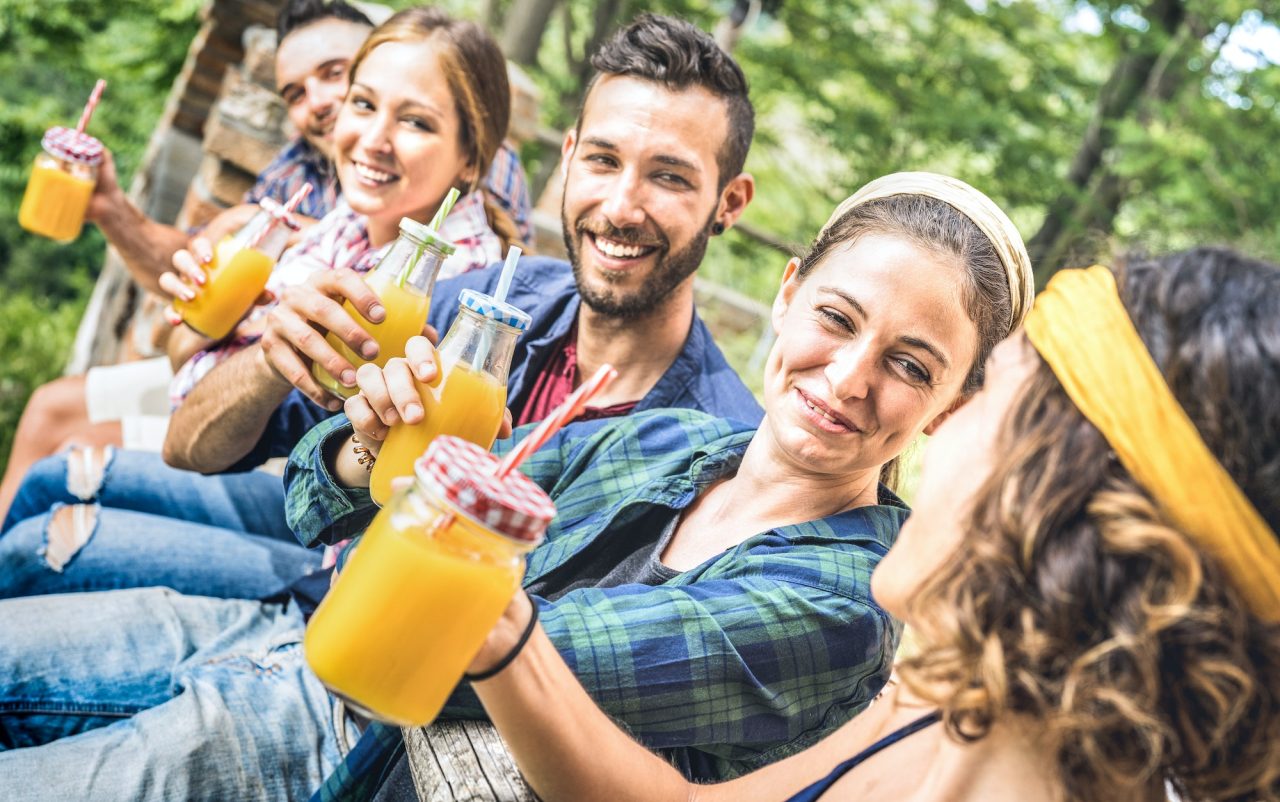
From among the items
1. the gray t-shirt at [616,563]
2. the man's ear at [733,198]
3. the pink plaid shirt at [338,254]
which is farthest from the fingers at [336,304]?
the man's ear at [733,198]

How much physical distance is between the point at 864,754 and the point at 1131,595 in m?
0.49

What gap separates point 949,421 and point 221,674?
5.14 feet

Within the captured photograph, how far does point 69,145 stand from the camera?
3.17 m

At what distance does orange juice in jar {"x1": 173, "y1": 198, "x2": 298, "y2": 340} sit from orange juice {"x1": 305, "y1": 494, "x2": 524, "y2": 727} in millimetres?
1583

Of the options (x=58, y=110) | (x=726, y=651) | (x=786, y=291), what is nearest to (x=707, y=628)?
(x=726, y=651)

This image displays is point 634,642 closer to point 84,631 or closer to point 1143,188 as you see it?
point 84,631

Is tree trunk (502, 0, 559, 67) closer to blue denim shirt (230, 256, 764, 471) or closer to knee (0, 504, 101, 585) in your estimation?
blue denim shirt (230, 256, 764, 471)

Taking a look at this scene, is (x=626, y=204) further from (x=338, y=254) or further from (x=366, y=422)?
(x=366, y=422)

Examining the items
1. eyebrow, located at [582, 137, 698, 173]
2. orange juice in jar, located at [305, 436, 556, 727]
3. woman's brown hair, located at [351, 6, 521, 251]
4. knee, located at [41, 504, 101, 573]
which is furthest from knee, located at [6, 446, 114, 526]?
orange juice in jar, located at [305, 436, 556, 727]

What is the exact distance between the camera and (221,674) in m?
2.17

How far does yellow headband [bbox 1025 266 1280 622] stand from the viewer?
3.55 feet

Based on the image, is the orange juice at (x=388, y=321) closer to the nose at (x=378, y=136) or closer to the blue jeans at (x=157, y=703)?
the blue jeans at (x=157, y=703)

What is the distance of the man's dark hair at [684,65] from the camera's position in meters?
2.78

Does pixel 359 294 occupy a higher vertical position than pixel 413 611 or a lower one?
higher
